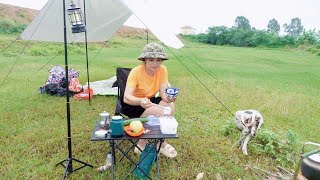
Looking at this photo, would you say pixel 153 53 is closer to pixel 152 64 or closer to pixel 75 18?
pixel 152 64

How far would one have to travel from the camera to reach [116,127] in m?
2.46

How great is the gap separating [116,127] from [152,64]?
101cm

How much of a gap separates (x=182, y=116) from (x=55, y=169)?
2421 mm

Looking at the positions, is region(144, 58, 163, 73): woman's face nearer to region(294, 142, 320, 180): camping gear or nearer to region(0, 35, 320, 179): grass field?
region(0, 35, 320, 179): grass field

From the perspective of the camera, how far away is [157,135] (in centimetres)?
254

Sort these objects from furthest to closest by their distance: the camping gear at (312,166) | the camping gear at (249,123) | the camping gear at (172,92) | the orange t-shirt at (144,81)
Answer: the camping gear at (249,123) → the orange t-shirt at (144,81) → the camping gear at (172,92) → the camping gear at (312,166)

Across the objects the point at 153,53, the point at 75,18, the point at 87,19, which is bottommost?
the point at 153,53

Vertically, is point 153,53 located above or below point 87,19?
below

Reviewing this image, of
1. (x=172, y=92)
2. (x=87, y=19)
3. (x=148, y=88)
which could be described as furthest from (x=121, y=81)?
(x=87, y=19)

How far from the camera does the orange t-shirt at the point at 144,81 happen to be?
334cm

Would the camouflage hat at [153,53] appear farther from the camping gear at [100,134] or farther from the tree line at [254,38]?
the tree line at [254,38]

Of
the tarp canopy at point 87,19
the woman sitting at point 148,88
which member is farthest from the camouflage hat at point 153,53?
the tarp canopy at point 87,19

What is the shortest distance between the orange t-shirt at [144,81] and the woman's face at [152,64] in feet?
0.34

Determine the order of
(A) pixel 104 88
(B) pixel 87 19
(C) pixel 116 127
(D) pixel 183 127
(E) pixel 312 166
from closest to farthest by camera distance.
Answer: (E) pixel 312 166 < (C) pixel 116 127 < (D) pixel 183 127 < (B) pixel 87 19 < (A) pixel 104 88
